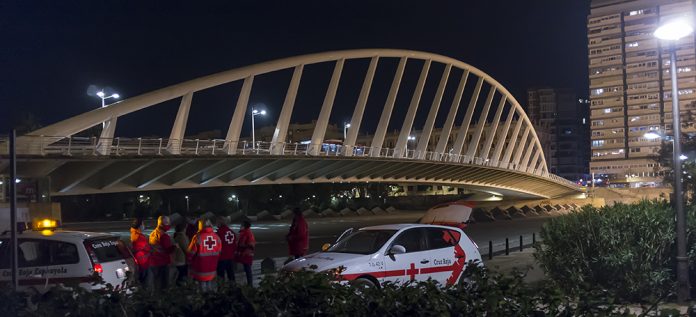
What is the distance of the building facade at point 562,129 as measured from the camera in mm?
153750

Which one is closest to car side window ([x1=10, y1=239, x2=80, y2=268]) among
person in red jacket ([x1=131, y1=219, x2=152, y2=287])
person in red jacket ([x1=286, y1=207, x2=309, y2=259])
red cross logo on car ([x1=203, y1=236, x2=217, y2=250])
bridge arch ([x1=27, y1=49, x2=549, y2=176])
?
person in red jacket ([x1=131, y1=219, x2=152, y2=287])

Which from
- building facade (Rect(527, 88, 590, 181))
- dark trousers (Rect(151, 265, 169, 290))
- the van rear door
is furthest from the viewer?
building facade (Rect(527, 88, 590, 181))

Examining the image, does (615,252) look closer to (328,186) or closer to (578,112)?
(328,186)

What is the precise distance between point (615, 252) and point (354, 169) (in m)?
37.0

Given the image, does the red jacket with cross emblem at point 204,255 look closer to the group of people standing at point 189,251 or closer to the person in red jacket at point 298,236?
the group of people standing at point 189,251

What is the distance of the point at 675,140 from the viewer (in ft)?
37.5

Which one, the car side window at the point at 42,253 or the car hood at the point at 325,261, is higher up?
the car side window at the point at 42,253

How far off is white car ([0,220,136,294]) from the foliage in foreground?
502 centimetres

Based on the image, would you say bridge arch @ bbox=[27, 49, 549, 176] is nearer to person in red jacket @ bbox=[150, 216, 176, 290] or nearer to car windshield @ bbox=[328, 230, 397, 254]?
person in red jacket @ bbox=[150, 216, 176, 290]

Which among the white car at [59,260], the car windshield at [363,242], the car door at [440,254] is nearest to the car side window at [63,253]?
the white car at [59,260]

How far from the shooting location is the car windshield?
10992 millimetres

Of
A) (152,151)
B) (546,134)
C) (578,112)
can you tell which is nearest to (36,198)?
(152,151)

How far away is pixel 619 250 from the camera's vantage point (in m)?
10.5

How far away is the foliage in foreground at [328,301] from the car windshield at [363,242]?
5.89m
